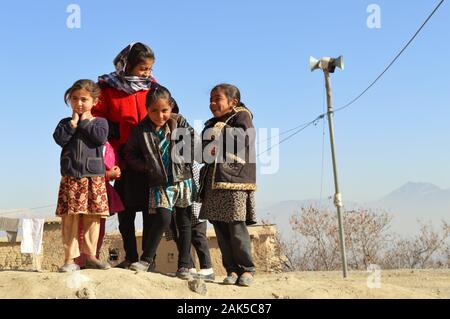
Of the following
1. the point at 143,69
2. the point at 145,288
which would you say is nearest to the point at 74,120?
the point at 143,69

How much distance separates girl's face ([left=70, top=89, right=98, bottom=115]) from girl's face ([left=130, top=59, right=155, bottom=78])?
0.57 metres

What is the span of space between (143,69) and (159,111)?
0.57 meters

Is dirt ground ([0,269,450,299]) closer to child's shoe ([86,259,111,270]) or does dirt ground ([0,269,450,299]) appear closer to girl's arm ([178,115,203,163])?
child's shoe ([86,259,111,270])

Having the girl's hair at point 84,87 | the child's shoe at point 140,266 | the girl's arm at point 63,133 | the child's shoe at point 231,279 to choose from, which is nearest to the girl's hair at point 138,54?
the girl's hair at point 84,87

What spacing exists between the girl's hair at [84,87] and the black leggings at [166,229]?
1121mm

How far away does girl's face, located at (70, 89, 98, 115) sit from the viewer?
4820 millimetres

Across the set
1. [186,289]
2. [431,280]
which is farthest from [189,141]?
[431,280]

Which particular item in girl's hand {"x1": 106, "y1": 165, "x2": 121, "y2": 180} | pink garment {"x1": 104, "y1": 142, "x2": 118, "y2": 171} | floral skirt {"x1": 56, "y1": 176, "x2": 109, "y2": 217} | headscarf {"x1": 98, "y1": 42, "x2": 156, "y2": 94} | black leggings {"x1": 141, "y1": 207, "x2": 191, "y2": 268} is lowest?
black leggings {"x1": 141, "y1": 207, "x2": 191, "y2": 268}

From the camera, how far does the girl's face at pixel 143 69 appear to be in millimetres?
5199

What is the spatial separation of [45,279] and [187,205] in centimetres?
128

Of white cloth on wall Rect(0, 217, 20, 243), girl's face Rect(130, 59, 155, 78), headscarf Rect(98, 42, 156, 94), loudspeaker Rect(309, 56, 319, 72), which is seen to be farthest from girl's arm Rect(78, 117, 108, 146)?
white cloth on wall Rect(0, 217, 20, 243)

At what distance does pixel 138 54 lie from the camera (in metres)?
5.16

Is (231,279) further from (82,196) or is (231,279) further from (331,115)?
(331,115)
